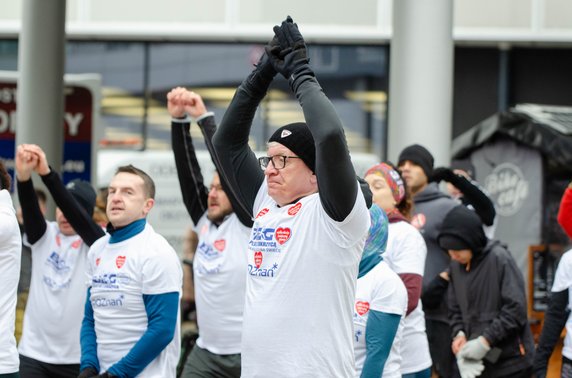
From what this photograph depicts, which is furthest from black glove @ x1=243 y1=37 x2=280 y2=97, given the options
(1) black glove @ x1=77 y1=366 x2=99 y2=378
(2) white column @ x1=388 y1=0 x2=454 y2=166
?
(2) white column @ x1=388 y1=0 x2=454 y2=166

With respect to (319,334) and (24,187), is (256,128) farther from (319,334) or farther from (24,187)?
(319,334)

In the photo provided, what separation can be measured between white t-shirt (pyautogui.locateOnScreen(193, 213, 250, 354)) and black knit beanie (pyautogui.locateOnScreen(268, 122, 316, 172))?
2706 millimetres

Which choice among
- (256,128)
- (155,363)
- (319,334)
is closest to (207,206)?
(155,363)

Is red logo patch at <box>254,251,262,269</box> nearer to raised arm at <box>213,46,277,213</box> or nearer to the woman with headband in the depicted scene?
raised arm at <box>213,46,277,213</box>

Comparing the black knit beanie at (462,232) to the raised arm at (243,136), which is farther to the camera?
the black knit beanie at (462,232)

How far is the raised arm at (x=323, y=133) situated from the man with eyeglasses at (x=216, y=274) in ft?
8.60

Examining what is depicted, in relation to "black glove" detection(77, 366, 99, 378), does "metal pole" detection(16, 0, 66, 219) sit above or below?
above

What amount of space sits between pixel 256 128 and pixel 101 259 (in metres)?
12.7

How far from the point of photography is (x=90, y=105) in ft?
37.1

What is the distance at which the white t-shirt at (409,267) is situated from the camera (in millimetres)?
6953

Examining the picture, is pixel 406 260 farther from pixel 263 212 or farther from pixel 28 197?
pixel 28 197

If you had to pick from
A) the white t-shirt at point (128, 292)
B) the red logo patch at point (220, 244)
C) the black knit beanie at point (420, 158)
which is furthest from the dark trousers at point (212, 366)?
the black knit beanie at point (420, 158)

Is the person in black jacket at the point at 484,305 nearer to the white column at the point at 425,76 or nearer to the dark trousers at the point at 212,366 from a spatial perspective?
the dark trousers at the point at 212,366

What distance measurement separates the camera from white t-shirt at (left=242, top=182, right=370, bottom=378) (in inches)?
178
